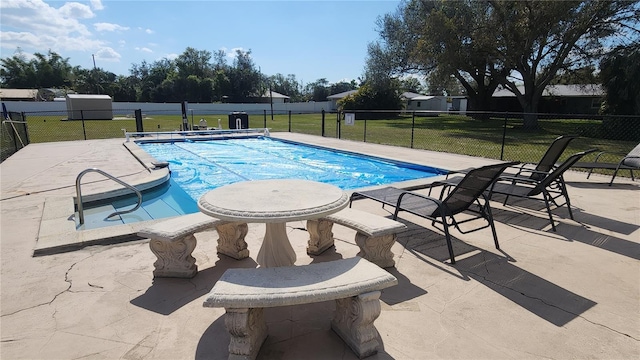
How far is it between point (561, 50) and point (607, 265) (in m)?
20.3

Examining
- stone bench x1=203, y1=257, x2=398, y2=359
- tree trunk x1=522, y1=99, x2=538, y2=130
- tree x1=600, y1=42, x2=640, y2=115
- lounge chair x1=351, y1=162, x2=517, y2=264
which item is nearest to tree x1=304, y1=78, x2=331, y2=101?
tree trunk x1=522, y1=99, x2=538, y2=130

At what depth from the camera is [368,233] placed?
109 inches

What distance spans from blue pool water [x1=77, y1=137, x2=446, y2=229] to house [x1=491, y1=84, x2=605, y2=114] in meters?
24.9

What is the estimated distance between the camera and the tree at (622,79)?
14.7m

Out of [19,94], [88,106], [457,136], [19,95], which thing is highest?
[19,94]

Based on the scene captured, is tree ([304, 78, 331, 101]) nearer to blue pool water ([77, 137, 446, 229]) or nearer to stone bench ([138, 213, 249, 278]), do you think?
blue pool water ([77, 137, 446, 229])

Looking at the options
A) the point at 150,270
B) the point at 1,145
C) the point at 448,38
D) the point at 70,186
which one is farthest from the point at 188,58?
the point at 150,270

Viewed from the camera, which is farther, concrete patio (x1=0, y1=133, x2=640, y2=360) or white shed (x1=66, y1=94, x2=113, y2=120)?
white shed (x1=66, y1=94, x2=113, y2=120)

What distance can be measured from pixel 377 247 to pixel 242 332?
149 cm

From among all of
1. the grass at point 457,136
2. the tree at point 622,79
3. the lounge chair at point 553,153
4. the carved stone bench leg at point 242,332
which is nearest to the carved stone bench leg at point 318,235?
the carved stone bench leg at point 242,332

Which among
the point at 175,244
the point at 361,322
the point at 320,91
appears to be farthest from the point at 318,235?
the point at 320,91

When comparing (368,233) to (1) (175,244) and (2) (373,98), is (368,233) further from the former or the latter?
(2) (373,98)

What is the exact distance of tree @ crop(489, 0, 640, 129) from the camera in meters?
16.2

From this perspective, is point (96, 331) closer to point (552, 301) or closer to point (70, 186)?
point (552, 301)
